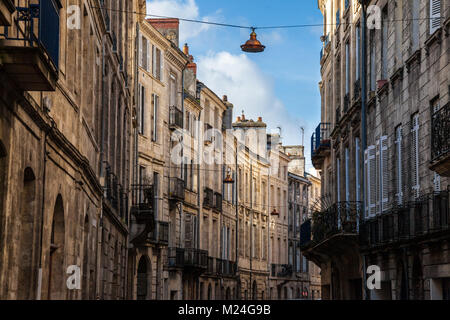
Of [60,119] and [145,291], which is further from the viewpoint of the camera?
[145,291]

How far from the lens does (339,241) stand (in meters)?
29.9

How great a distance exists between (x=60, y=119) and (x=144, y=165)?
947 inches

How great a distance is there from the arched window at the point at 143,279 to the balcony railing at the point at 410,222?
14.9 m

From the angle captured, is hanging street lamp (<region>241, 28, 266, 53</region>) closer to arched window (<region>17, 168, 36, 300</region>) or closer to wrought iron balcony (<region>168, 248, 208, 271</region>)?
arched window (<region>17, 168, 36, 300</region>)

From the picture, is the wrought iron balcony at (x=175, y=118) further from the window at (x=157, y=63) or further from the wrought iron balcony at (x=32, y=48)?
the wrought iron balcony at (x=32, y=48)

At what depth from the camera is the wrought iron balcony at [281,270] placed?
69.9 m

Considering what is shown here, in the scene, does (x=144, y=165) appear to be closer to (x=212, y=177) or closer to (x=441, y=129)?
(x=212, y=177)

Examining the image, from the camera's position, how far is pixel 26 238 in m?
12.4

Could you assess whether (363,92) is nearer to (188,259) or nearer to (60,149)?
(60,149)

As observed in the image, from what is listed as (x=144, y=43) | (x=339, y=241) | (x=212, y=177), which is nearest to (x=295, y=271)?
(x=212, y=177)

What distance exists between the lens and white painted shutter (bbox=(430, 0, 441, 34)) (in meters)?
19.4

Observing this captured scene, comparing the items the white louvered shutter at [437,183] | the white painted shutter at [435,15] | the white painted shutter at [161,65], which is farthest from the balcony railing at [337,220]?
the white painted shutter at [161,65]

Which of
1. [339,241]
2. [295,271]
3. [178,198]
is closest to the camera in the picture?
[339,241]
